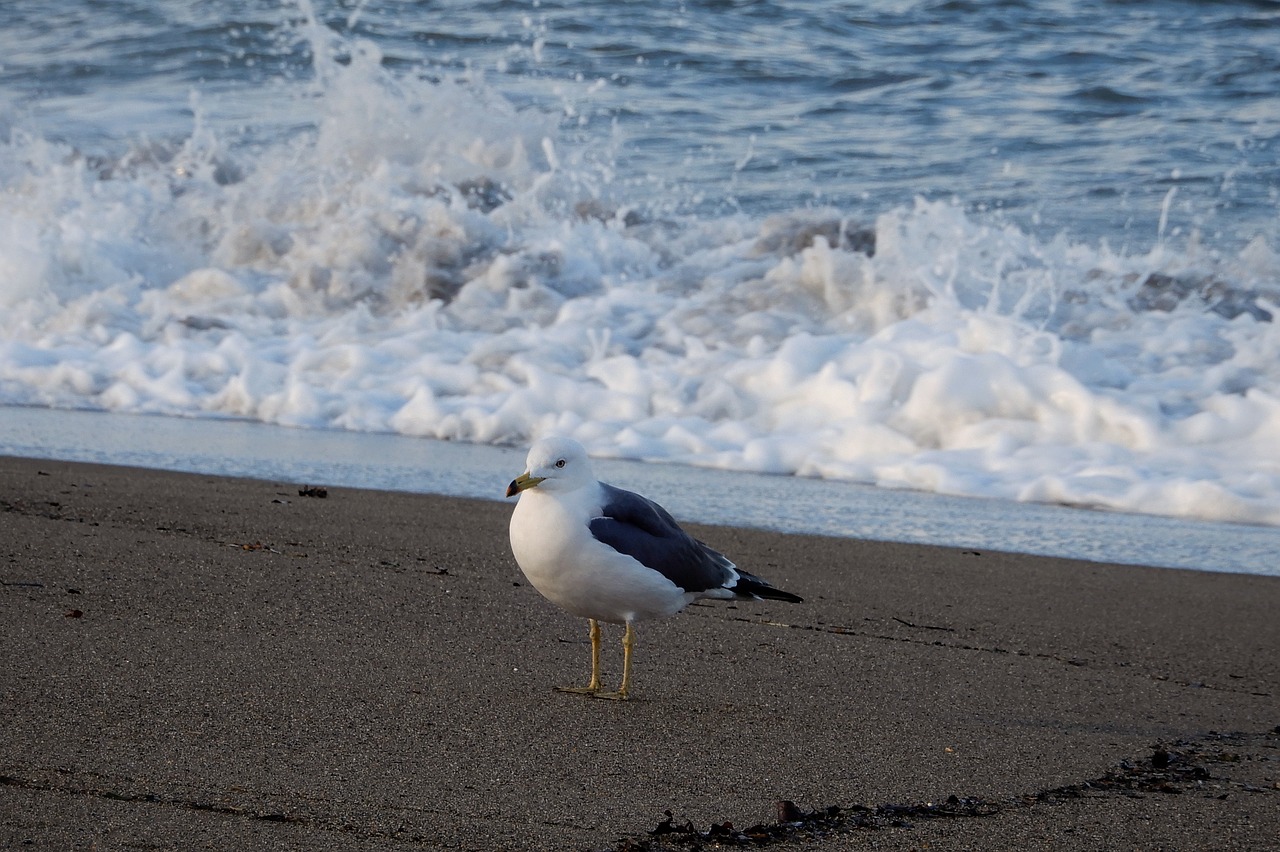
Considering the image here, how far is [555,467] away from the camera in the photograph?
357cm

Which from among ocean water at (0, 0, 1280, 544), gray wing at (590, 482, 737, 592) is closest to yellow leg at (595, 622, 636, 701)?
gray wing at (590, 482, 737, 592)

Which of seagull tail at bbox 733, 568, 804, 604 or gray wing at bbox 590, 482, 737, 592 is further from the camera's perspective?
seagull tail at bbox 733, 568, 804, 604

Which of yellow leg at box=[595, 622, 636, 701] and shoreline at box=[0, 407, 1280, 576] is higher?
yellow leg at box=[595, 622, 636, 701]

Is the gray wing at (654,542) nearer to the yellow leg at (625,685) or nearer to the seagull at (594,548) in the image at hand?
the seagull at (594,548)

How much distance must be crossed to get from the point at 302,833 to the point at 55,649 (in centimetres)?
130

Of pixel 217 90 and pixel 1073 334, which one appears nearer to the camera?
pixel 1073 334

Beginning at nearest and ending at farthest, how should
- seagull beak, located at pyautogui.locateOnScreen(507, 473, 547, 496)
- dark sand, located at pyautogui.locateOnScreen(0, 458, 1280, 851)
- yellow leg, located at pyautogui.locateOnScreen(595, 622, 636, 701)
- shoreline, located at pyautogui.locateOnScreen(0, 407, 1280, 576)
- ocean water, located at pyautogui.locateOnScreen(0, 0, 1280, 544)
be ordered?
dark sand, located at pyautogui.locateOnScreen(0, 458, 1280, 851)
seagull beak, located at pyautogui.locateOnScreen(507, 473, 547, 496)
yellow leg, located at pyautogui.locateOnScreen(595, 622, 636, 701)
shoreline, located at pyautogui.locateOnScreen(0, 407, 1280, 576)
ocean water, located at pyautogui.locateOnScreen(0, 0, 1280, 544)

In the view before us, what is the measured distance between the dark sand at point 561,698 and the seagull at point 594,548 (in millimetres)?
241

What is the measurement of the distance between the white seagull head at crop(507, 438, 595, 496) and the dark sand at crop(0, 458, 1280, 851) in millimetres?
517

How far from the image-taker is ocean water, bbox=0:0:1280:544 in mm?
8188

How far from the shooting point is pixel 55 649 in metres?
3.49

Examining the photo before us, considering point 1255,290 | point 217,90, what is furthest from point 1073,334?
point 217,90

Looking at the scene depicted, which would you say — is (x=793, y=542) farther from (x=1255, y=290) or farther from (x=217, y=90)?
(x=217, y=90)

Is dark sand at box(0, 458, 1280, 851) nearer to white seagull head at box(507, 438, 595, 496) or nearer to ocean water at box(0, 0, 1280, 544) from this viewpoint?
white seagull head at box(507, 438, 595, 496)
